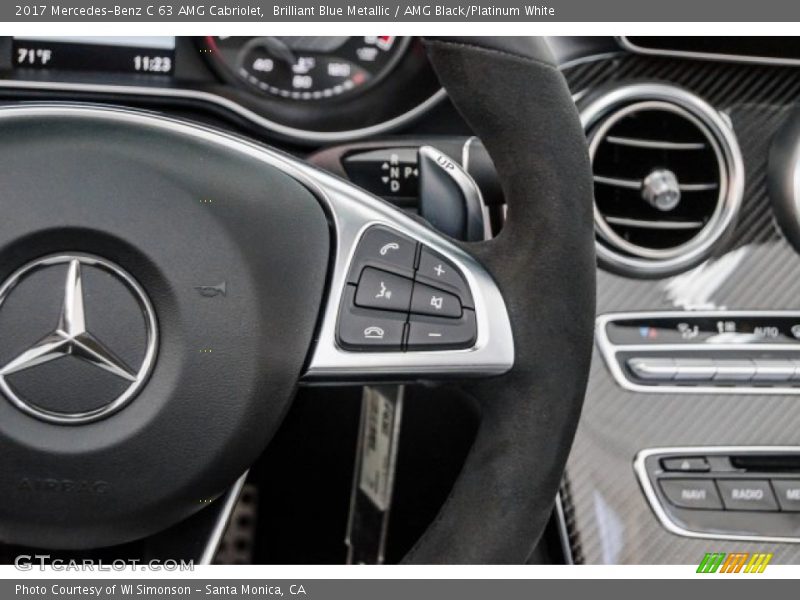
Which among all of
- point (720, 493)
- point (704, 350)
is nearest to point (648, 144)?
point (704, 350)

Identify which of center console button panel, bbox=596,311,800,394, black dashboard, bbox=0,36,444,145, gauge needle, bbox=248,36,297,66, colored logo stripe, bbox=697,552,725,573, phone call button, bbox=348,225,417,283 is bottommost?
colored logo stripe, bbox=697,552,725,573

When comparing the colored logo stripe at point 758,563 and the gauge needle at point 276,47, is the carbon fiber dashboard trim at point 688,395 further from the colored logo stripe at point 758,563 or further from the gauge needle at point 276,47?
the gauge needle at point 276,47

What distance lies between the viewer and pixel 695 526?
1.01 metres

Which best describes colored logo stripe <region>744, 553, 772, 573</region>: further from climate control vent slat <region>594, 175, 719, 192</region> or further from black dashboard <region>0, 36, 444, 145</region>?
black dashboard <region>0, 36, 444, 145</region>

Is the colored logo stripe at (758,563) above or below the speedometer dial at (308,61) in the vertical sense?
below

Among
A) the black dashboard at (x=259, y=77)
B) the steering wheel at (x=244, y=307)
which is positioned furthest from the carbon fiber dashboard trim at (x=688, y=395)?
the steering wheel at (x=244, y=307)

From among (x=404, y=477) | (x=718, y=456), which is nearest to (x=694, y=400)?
(x=718, y=456)

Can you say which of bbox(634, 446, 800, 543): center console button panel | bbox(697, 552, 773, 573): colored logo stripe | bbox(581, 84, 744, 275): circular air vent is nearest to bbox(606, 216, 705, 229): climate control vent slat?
bbox(581, 84, 744, 275): circular air vent

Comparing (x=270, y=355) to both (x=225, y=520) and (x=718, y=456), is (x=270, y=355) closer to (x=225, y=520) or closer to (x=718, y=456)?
(x=225, y=520)

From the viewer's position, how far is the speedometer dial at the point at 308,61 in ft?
3.56

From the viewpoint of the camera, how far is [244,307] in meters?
0.71

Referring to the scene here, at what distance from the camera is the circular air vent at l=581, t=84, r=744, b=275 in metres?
1.03

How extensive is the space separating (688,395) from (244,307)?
52 cm

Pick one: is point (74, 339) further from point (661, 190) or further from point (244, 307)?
point (661, 190)
